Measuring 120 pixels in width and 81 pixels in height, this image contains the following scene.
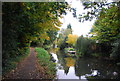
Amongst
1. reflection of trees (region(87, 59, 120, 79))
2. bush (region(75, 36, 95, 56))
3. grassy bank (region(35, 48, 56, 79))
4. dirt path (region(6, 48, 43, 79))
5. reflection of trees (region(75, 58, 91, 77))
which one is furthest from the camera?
bush (region(75, 36, 95, 56))

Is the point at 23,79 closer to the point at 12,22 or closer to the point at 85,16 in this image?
the point at 12,22

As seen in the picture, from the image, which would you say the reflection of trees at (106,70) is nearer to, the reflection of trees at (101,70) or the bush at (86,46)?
the reflection of trees at (101,70)

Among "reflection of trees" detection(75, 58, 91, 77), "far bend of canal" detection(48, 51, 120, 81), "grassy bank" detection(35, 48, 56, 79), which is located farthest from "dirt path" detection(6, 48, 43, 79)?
"reflection of trees" detection(75, 58, 91, 77)

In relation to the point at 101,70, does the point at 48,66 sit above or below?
above

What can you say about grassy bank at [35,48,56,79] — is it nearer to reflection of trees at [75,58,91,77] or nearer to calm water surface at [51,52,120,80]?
calm water surface at [51,52,120,80]

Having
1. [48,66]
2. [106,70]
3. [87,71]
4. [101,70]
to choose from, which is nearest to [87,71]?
[87,71]

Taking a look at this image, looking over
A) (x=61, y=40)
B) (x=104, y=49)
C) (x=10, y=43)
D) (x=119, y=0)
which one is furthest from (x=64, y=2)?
(x=61, y=40)

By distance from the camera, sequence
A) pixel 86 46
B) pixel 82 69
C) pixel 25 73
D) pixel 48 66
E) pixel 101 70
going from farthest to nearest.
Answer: pixel 86 46 → pixel 82 69 → pixel 101 70 → pixel 48 66 → pixel 25 73

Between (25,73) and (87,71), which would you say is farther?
(87,71)

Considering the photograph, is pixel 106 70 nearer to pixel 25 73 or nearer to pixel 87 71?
pixel 87 71

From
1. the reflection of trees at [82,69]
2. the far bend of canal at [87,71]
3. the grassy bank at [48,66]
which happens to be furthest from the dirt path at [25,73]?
the reflection of trees at [82,69]

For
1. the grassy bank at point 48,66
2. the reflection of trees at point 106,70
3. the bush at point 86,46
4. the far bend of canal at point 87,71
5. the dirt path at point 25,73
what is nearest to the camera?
the dirt path at point 25,73

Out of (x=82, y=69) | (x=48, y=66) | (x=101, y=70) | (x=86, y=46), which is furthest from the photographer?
(x=86, y=46)

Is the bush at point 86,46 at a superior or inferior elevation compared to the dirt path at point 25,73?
inferior
